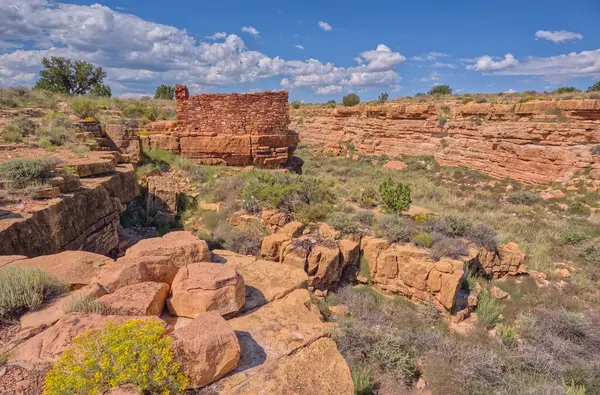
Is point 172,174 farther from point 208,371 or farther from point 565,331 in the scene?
point 565,331

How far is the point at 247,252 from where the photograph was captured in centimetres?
664

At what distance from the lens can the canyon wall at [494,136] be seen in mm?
13133

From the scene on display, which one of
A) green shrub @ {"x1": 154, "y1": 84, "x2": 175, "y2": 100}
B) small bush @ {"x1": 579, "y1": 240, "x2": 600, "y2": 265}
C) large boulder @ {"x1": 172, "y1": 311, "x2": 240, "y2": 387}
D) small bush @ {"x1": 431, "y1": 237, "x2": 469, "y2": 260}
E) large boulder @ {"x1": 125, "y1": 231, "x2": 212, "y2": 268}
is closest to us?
large boulder @ {"x1": 172, "y1": 311, "x2": 240, "y2": 387}

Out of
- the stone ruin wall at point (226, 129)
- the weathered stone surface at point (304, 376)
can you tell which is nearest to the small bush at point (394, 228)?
the weathered stone surface at point (304, 376)

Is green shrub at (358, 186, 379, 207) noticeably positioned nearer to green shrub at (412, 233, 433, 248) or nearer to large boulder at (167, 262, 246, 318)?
green shrub at (412, 233, 433, 248)

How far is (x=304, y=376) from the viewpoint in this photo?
87.9 inches

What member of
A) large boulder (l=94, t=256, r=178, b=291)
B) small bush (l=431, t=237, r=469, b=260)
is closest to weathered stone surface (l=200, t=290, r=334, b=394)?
large boulder (l=94, t=256, r=178, b=291)

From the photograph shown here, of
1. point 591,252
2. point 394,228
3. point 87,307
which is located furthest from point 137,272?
point 591,252

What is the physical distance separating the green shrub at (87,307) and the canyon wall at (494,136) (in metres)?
17.2

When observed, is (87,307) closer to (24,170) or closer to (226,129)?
(24,170)

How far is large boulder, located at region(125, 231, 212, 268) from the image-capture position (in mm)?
3355

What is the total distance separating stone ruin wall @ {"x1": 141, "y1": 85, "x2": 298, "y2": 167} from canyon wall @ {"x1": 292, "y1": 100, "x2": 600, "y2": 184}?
38.9 feet

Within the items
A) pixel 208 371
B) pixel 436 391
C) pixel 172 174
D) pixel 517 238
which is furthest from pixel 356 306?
pixel 172 174

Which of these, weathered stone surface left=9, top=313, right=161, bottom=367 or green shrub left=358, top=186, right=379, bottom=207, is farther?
green shrub left=358, top=186, right=379, bottom=207
